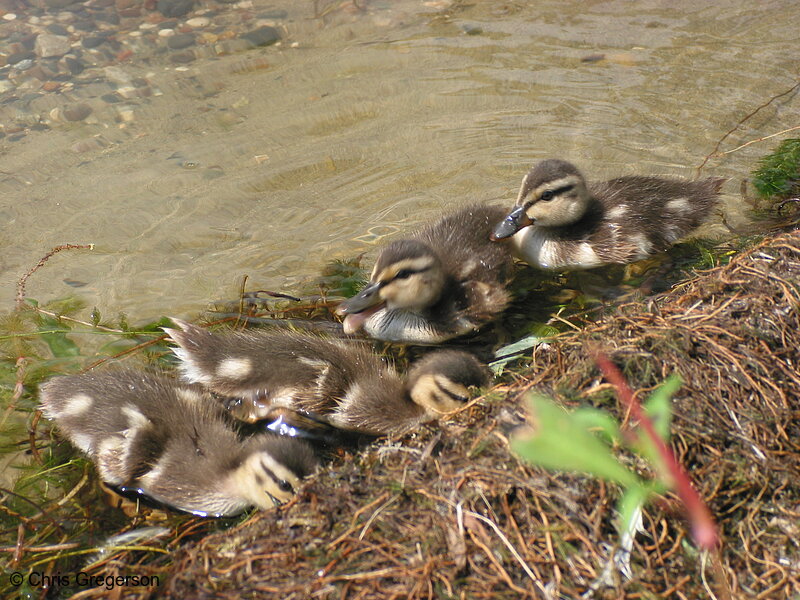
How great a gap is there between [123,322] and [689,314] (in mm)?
2708

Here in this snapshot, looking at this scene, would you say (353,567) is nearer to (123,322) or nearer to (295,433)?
(295,433)

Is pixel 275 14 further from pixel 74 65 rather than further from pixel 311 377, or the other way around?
pixel 311 377

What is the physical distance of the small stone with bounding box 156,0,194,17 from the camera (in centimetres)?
671

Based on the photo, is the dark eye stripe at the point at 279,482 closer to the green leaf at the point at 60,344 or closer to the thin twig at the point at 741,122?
Answer: the green leaf at the point at 60,344

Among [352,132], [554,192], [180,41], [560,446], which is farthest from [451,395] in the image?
[180,41]

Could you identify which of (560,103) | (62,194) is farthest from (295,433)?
(560,103)

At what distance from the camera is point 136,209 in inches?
181

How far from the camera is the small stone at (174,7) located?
671 cm

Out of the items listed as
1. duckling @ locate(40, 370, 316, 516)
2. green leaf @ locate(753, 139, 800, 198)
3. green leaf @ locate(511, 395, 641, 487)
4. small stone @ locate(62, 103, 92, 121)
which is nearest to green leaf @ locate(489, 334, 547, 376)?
duckling @ locate(40, 370, 316, 516)

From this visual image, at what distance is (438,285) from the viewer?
3.35 meters

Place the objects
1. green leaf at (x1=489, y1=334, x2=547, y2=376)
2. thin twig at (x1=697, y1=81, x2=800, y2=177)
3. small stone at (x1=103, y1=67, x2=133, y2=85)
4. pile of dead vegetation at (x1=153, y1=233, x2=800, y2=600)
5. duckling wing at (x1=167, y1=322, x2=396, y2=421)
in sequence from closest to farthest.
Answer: pile of dead vegetation at (x1=153, y1=233, x2=800, y2=600)
duckling wing at (x1=167, y1=322, x2=396, y2=421)
green leaf at (x1=489, y1=334, x2=547, y2=376)
thin twig at (x1=697, y1=81, x2=800, y2=177)
small stone at (x1=103, y1=67, x2=133, y2=85)

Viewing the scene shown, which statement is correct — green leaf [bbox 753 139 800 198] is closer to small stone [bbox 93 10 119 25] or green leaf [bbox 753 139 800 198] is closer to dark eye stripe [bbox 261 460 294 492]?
dark eye stripe [bbox 261 460 294 492]

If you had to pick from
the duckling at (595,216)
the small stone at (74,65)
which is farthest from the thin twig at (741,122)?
the small stone at (74,65)

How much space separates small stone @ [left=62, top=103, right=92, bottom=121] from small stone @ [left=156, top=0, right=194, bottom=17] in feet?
5.30
